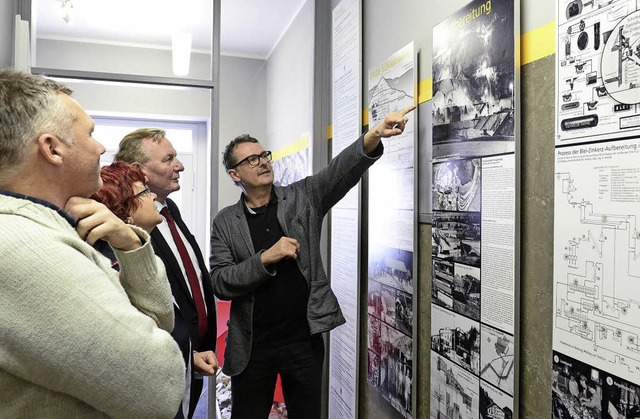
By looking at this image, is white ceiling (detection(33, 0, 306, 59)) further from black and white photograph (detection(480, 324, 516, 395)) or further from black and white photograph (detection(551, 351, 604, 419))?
black and white photograph (detection(551, 351, 604, 419))

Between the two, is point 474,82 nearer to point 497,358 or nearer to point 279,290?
point 497,358

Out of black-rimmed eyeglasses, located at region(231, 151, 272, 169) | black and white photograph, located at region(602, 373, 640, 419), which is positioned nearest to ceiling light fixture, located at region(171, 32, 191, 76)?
black-rimmed eyeglasses, located at region(231, 151, 272, 169)

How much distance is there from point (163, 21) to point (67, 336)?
2.82 m

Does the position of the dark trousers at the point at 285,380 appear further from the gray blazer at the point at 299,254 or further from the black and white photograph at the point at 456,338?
the black and white photograph at the point at 456,338

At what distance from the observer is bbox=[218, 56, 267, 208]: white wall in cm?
302

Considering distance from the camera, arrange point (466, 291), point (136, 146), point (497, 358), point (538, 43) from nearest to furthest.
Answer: point (538, 43), point (497, 358), point (466, 291), point (136, 146)

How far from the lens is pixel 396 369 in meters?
2.07

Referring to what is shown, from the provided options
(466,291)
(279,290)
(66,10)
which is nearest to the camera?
(466,291)

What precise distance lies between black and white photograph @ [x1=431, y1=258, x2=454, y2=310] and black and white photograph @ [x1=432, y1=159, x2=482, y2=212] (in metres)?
0.20

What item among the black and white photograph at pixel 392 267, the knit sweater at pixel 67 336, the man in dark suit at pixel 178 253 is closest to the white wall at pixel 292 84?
the black and white photograph at pixel 392 267

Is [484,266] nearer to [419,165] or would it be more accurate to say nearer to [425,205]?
[425,205]

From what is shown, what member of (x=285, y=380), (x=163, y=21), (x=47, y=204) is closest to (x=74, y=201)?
(x=47, y=204)

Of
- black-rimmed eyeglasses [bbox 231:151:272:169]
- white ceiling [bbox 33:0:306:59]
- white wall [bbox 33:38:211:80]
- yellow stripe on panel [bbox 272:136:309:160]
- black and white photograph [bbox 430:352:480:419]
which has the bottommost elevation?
black and white photograph [bbox 430:352:480:419]

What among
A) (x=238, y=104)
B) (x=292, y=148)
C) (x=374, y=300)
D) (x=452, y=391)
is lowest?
(x=452, y=391)
